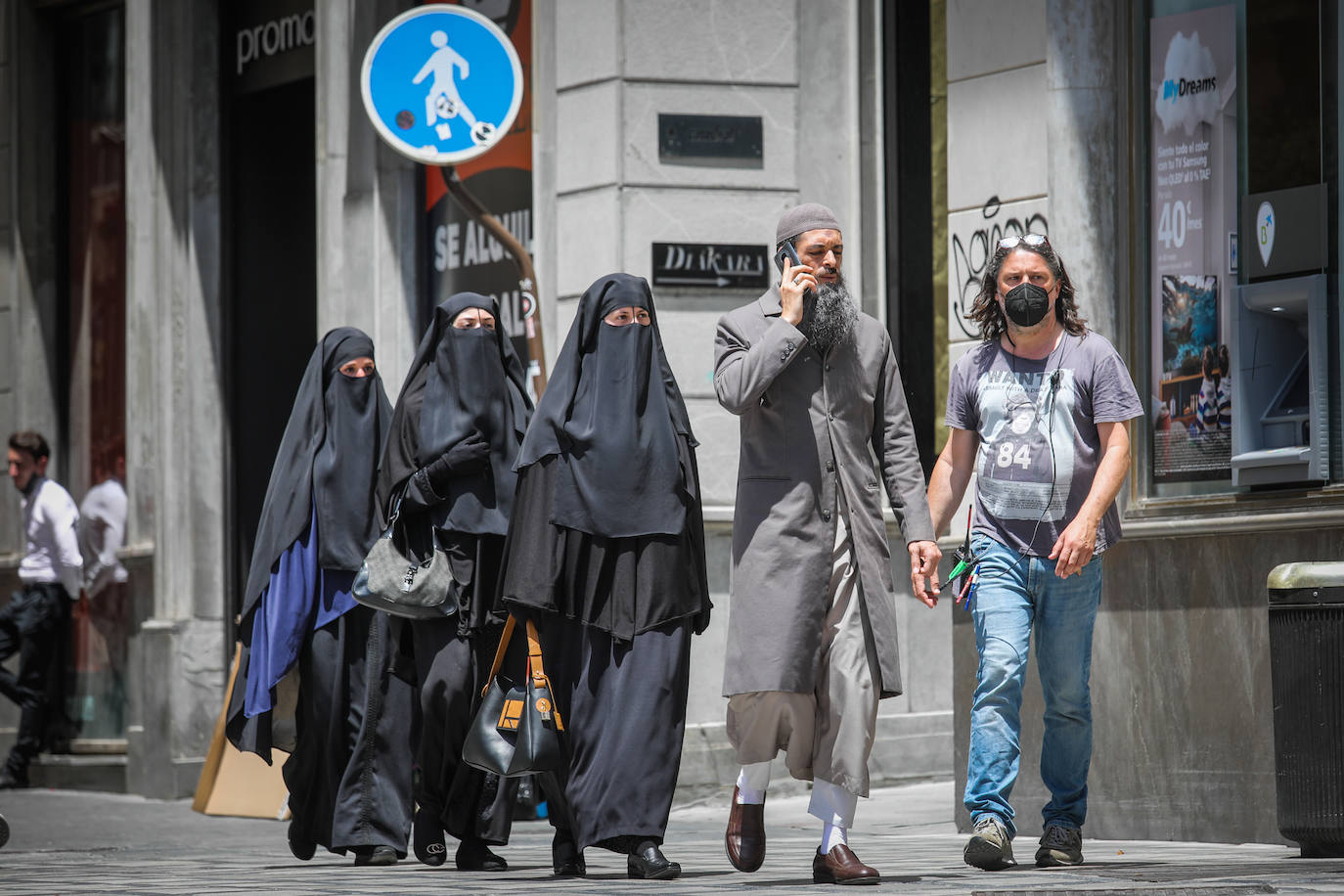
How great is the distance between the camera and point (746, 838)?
21.4 feet

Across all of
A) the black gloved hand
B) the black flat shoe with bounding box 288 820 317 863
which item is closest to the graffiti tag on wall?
the black gloved hand

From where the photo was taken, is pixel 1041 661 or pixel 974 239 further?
pixel 974 239

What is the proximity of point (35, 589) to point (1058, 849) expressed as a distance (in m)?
8.92

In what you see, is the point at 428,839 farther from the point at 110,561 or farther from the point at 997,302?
the point at 110,561

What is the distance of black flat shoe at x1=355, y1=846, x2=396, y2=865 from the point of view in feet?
26.6

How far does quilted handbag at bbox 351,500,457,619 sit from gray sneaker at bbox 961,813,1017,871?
209cm

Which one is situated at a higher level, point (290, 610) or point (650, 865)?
point (290, 610)

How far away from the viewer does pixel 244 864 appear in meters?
8.09

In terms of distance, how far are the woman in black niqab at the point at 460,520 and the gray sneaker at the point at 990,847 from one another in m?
1.77

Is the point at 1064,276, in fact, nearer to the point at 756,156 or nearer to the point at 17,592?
the point at 756,156

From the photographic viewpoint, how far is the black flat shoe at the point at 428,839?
7.88 meters

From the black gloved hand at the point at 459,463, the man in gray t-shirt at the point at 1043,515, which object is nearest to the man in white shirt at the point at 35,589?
the black gloved hand at the point at 459,463

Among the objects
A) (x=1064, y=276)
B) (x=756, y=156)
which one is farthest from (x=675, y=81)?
(x=1064, y=276)

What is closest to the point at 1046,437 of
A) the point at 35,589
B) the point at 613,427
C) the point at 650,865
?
the point at 613,427
